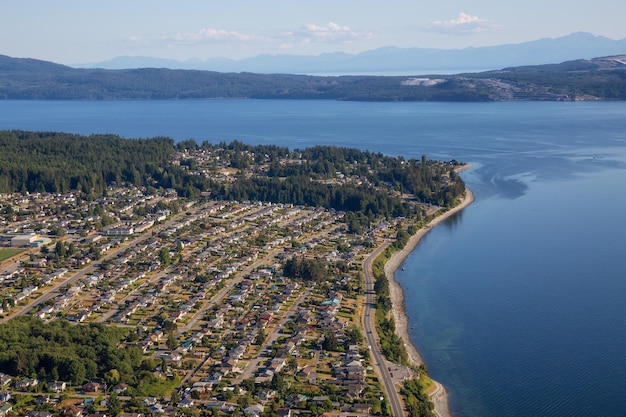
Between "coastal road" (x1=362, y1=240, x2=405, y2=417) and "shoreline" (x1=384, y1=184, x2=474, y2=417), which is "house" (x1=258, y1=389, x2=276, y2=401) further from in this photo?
"shoreline" (x1=384, y1=184, x2=474, y2=417)

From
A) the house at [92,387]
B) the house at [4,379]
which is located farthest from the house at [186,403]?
the house at [4,379]

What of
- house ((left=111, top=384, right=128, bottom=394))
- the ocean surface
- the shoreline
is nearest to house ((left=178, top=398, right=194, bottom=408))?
house ((left=111, top=384, right=128, bottom=394))

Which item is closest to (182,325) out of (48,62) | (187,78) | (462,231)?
(462,231)

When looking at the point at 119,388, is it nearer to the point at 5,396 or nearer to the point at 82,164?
the point at 5,396

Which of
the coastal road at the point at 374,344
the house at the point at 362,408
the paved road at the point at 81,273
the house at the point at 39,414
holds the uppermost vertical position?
the house at the point at 39,414

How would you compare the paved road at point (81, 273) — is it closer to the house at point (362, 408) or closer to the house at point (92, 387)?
the house at point (92, 387)

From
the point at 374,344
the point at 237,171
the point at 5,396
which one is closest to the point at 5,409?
the point at 5,396

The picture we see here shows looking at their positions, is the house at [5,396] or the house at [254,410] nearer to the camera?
the house at [254,410]
